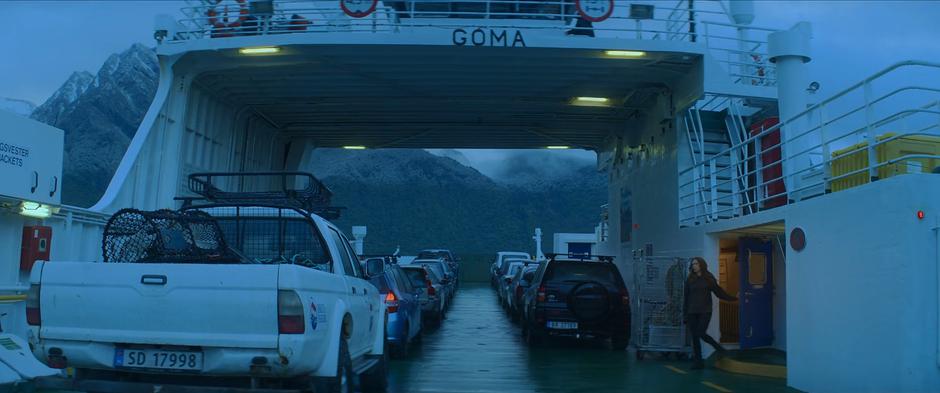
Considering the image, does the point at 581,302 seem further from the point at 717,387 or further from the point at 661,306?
the point at 717,387

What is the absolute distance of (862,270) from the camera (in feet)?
26.5

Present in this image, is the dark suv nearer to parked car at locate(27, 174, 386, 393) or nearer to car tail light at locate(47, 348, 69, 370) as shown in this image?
parked car at locate(27, 174, 386, 393)

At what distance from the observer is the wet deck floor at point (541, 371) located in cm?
954

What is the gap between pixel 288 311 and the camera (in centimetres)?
513

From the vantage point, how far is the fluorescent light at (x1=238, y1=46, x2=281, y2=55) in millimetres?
13713

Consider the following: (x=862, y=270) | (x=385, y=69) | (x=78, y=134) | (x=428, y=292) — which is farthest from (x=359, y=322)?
(x=78, y=134)

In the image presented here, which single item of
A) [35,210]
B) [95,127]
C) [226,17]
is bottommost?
[35,210]

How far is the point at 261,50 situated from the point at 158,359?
9.33 m

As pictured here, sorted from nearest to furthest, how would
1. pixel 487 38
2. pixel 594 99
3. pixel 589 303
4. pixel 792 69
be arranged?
pixel 792 69
pixel 487 38
pixel 589 303
pixel 594 99

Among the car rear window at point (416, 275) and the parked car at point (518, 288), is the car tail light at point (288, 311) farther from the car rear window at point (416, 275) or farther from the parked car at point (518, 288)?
the car rear window at point (416, 275)

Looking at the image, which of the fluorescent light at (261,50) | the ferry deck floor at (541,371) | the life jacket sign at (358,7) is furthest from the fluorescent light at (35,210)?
the life jacket sign at (358,7)

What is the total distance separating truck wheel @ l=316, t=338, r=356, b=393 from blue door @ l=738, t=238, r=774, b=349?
8048 mm

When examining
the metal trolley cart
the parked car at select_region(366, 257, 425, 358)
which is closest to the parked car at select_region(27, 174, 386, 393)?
the parked car at select_region(366, 257, 425, 358)

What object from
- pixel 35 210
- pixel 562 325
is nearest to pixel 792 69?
pixel 562 325
